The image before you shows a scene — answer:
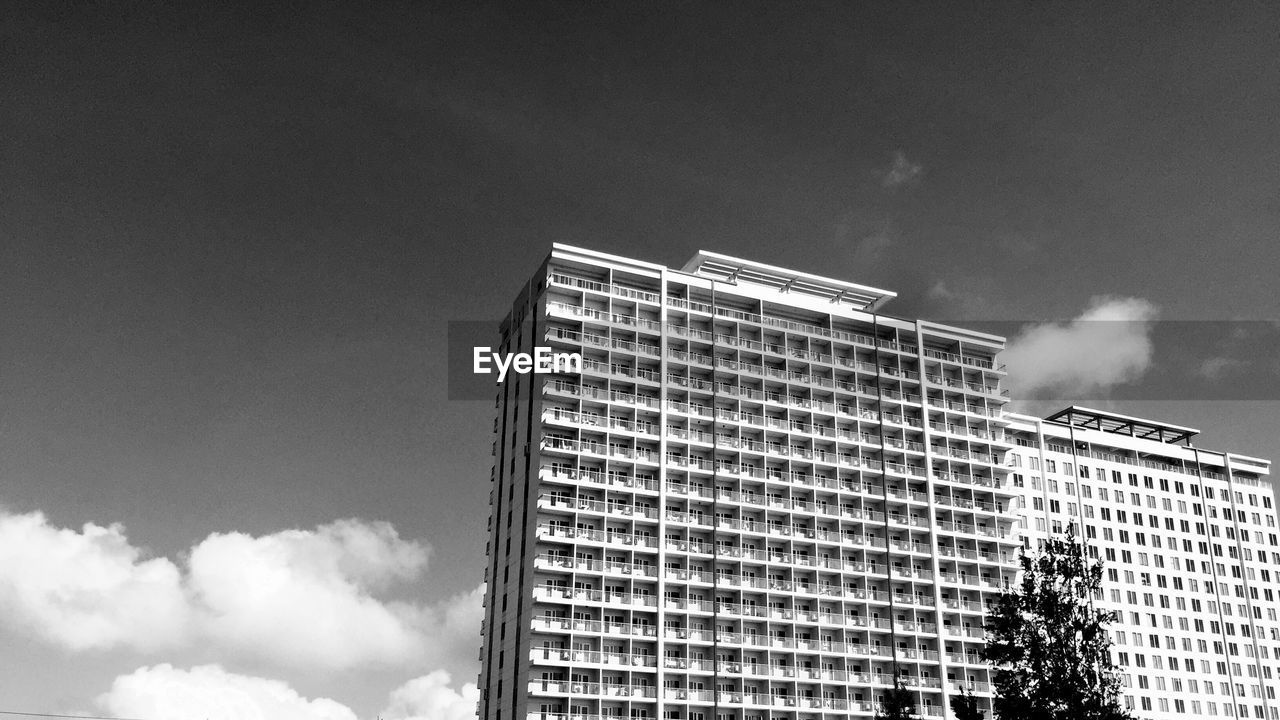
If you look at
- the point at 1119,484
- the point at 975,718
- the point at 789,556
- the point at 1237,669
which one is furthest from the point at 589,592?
the point at 1237,669

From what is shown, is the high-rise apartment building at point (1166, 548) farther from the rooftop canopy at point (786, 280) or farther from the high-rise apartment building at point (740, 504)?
the rooftop canopy at point (786, 280)

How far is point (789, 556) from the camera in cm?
8206

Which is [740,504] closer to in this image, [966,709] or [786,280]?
[786,280]

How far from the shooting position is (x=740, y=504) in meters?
81.6

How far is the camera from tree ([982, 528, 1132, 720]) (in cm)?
3603

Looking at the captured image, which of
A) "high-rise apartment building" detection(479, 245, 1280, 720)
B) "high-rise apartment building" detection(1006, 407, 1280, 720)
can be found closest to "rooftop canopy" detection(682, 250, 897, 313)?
"high-rise apartment building" detection(479, 245, 1280, 720)

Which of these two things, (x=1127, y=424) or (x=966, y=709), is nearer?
(x=966, y=709)

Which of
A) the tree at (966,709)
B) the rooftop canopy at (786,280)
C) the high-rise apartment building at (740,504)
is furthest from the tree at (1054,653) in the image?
the rooftop canopy at (786,280)

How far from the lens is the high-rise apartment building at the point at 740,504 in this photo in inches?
2950

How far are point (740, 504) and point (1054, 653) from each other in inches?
1767

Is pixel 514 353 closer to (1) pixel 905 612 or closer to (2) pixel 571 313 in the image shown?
(2) pixel 571 313

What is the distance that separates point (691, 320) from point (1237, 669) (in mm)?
68552

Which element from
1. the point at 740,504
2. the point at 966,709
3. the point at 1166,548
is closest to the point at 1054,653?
the point at 966,709

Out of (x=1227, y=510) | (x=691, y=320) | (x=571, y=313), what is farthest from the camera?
(x=1227, y=510)
